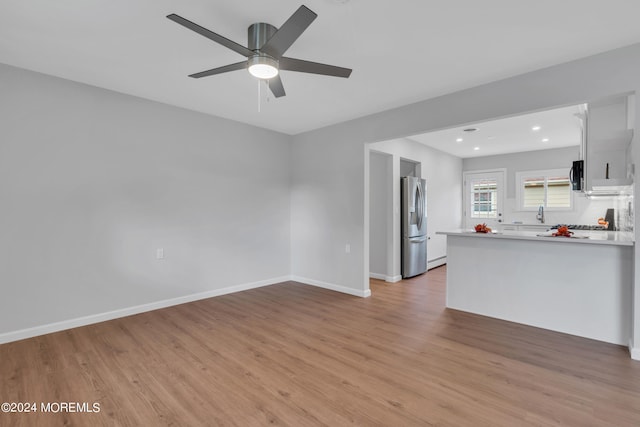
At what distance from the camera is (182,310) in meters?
3.88

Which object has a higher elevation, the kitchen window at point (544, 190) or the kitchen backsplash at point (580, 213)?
the kitchen window at point (544, 190)

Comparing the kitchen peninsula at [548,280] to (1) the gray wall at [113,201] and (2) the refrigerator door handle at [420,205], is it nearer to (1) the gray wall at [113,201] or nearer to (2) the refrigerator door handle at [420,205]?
(2) the refrigerator door handle at [420,205]

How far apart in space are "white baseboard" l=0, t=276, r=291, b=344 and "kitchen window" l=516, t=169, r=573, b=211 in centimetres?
644

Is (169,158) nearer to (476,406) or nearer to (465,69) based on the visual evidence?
(465,69)

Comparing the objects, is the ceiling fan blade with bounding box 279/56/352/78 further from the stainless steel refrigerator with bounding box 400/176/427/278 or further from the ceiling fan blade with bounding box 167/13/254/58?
the stainless steel refrigerator with bounding box 400/176/427/278

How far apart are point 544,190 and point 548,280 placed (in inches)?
187

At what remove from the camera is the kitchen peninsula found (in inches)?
114

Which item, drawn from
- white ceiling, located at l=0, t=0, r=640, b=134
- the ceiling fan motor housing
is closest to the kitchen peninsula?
white ceiling, located at l=0, t=0, r=640, b=134

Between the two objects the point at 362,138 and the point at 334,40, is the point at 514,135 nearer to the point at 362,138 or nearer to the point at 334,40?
the point at 362,138

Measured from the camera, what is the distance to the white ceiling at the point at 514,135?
4652 mm

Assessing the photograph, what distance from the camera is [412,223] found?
562 centimetres

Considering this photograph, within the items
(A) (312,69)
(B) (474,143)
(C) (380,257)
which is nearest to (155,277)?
(A) (312,69)

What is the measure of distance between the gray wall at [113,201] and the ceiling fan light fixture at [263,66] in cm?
234

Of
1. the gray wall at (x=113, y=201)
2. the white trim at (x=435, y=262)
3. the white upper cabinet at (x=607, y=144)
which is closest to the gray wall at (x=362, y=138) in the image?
the white upper cabinet at (x=607, y=144)
